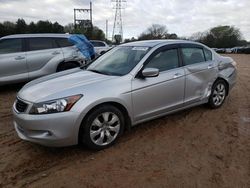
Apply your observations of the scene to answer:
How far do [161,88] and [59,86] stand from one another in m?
1.68

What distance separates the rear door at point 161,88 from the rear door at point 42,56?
14.3 feet

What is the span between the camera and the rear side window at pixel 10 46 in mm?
7652

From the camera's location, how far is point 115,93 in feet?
13.0

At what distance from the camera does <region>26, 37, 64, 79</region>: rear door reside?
7879 millimetres

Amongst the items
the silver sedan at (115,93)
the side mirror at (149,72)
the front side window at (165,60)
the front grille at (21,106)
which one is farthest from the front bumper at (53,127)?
→ the front side window at (165,60)

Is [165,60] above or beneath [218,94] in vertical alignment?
above

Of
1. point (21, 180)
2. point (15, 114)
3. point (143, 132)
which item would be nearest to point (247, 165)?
point (143, 132)

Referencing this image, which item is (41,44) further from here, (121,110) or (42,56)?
(121,110)

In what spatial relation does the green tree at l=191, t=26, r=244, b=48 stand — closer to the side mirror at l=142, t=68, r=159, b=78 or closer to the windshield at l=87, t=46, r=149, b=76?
the windshield at l=87, t=46, r=149, b=76

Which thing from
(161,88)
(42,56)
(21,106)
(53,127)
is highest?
(42,56)

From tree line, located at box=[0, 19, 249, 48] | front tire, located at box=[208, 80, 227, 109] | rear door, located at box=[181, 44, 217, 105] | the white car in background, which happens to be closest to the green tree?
tree line, located at box=[0, 19, 249, 48]

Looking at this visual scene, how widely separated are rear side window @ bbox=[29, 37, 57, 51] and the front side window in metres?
4.64

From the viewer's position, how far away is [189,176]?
3297 millimetres

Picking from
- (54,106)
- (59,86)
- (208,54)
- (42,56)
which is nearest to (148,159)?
(54,106)
